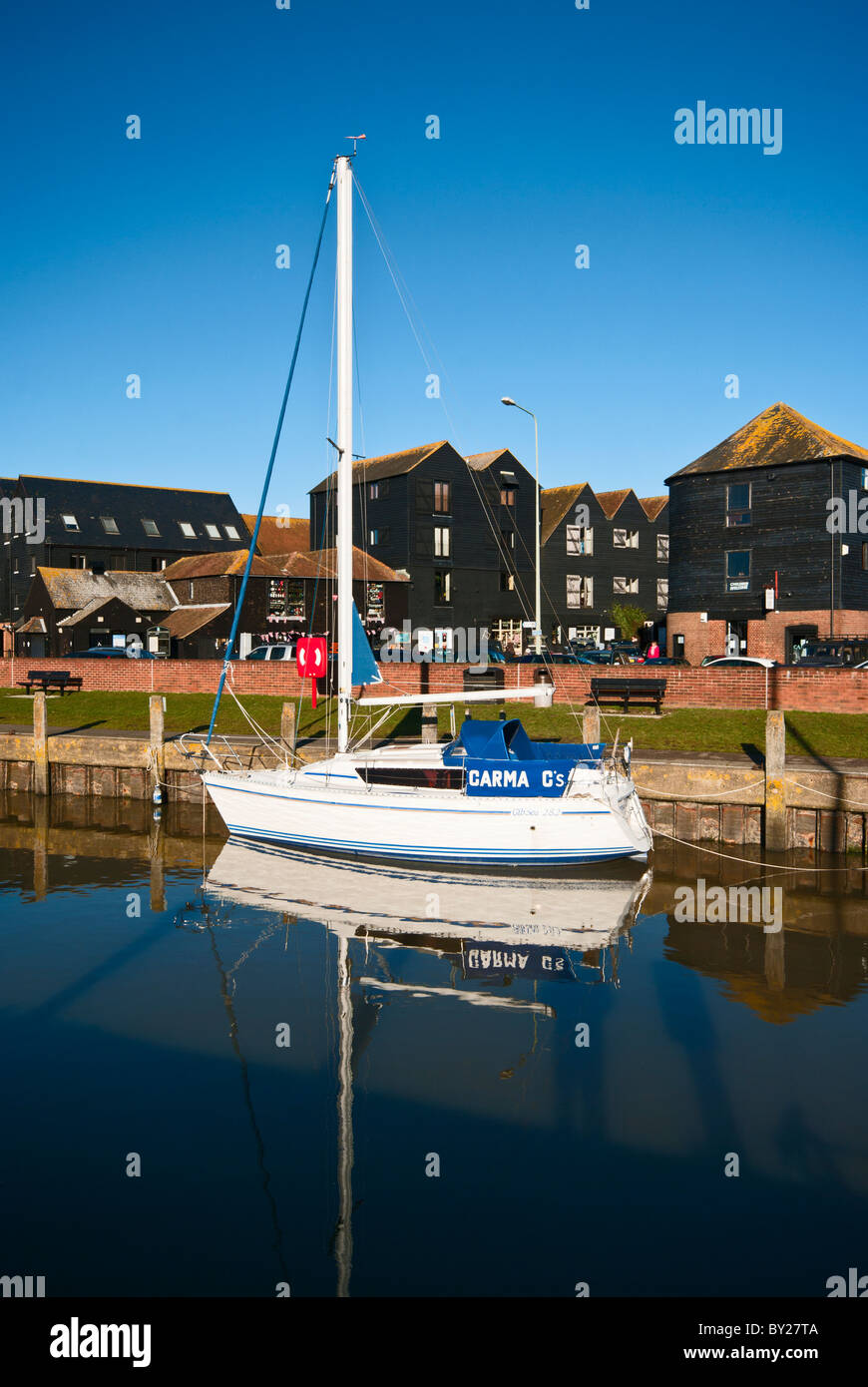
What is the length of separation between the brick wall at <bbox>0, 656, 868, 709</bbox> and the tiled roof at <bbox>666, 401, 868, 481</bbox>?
70.5ft

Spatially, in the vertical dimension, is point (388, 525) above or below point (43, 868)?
above

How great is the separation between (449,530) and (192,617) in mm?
18121

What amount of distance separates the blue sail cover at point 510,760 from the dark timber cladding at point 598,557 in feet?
157

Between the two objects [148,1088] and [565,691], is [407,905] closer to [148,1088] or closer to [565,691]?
[148,1088]

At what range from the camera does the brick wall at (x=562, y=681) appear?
2814 centimetres

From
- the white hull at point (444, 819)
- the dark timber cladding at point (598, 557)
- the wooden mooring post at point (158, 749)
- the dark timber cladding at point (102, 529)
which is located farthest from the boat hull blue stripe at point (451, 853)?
the dark timber cladding at point (102, 529)

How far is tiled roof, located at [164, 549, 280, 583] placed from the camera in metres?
54.3

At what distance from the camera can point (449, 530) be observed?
6450 cm

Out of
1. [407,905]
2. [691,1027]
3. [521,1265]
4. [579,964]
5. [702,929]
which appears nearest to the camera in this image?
[521,1265]

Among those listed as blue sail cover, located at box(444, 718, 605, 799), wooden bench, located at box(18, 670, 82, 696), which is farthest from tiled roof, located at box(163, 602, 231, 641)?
blue sail cover, located at box(444, 718, 605, 799)

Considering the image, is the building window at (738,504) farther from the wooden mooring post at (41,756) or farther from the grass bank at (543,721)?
the wooden mooring post at (41,756)

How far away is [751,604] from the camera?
161 ft

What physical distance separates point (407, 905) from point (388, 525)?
48.0m
